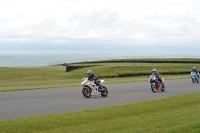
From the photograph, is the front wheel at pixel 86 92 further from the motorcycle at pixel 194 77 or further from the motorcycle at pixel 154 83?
the motorcycle at pixel 194 77

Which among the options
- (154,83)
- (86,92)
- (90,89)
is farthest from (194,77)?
(86,92)

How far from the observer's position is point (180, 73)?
2045 inches

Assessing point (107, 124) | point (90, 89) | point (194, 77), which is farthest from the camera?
point (194, 77)

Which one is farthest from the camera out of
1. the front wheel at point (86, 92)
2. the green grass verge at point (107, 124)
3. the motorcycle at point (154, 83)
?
the motorcycle at point (154, 83)

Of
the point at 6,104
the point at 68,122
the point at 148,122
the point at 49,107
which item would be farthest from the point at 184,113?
the point at 6,104

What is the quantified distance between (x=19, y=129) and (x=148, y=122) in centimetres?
387

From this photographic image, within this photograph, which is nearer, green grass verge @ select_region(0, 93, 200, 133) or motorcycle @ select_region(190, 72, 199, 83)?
green grass verge @ select_region(0, 93, 200, 133)

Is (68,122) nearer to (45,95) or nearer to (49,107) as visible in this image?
(49,107)

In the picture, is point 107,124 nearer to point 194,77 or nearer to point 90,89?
point 90,89

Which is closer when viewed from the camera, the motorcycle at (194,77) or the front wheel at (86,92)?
the front wheel at (86,92)

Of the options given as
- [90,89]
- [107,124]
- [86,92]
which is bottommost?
[107,124]

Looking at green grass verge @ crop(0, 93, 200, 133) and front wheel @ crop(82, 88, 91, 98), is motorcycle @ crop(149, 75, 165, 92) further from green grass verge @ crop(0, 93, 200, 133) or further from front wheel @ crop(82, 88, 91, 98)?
green grass verge @ crop(0, 93, 200, 133)

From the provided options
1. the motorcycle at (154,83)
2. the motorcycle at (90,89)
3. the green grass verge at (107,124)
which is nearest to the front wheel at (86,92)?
the motorcycle at (90,89)

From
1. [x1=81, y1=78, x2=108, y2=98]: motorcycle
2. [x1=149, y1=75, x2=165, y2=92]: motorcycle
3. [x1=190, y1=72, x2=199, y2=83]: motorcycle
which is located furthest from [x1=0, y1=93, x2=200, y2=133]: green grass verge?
[x1=190, y1=72, x2=199, y2=83]: motorcycle
